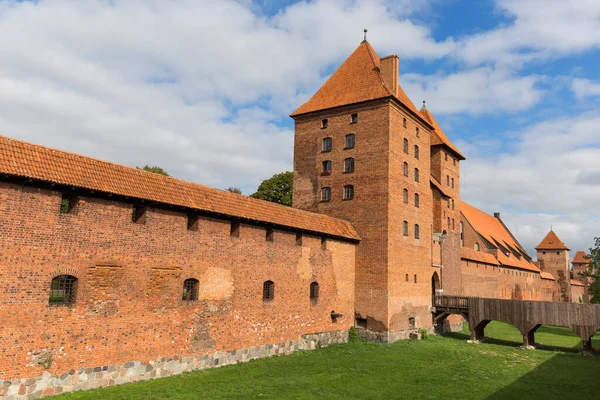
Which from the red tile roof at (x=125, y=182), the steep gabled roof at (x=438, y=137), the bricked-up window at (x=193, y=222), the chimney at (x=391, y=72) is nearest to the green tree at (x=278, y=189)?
the steep gabled roof at (x=438, y=137)

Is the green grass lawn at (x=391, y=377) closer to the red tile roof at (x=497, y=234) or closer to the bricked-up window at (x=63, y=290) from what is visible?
the bricked-up window at (x=63, y=290)

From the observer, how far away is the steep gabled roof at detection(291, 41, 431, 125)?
78.2 feet

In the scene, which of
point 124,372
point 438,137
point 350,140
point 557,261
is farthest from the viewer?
point 557,261

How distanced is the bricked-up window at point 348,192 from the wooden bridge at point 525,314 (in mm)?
8264

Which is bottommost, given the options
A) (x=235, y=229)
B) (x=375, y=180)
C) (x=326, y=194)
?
(x=235, y=229)

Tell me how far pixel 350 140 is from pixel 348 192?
2747mm

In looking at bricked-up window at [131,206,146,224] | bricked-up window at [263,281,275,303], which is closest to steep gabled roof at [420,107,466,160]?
bricked-up window at [263,281,275,303]

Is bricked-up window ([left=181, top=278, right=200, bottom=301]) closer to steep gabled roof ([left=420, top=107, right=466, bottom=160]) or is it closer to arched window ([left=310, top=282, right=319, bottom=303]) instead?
arched window ([left=310, top=282, right=319, bottom=303])

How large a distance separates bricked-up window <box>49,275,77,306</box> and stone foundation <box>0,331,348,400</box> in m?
1.73

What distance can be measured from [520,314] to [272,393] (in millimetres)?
15597

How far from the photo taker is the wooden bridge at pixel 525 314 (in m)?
21.3

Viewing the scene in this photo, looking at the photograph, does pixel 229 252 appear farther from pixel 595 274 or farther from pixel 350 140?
pixel 595 274

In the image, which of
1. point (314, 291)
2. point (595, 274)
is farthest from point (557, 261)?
point (314, 291)

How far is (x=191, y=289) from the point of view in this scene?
14945 millimetres
